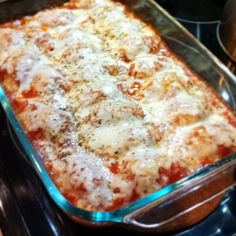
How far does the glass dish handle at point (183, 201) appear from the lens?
77 centimetres

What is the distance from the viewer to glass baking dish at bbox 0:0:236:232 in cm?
74

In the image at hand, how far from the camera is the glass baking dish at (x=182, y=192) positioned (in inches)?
29.1

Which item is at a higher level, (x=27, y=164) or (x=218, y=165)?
(x=218, y=165)

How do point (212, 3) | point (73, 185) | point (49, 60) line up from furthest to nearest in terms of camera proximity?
point (212, 3) → point (49, 60) → point (73, 185)

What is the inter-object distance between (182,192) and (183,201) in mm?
39

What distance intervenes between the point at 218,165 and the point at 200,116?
261mm

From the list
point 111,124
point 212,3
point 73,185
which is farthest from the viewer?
point 212,3

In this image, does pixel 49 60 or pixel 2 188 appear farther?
pixel 49 60

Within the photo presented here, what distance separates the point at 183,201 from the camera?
0.82 meters

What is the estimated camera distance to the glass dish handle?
2.53 feet

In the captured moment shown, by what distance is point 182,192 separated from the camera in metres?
0.79

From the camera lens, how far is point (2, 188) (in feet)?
3.37

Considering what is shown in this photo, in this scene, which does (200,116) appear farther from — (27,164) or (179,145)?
(27,164)

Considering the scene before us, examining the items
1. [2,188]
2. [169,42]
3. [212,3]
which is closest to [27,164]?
[2,188]
